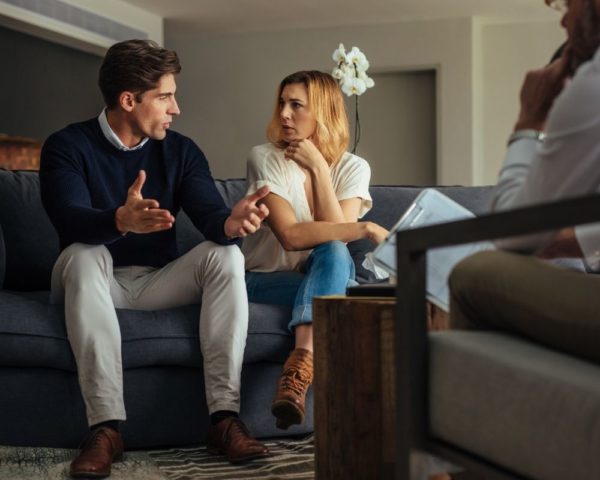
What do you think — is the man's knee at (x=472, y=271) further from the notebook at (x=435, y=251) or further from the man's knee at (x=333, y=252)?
the man's knee at (x=333, y=252)

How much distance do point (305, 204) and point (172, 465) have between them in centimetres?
103

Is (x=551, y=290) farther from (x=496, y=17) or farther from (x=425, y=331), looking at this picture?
(x=496, y=17)

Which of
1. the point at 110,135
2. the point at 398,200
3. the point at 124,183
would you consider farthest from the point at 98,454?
the point at 398,200

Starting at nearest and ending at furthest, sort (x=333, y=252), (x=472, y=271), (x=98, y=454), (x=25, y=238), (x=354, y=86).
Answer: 1. (x=472, y=271)
2. (x=98, y=454)
3. (x=333, y=252)
4. (x=25, y=238)
5. (x=354, y=86)

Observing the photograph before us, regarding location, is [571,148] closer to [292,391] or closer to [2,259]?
[292,391]

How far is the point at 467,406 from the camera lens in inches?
50.2

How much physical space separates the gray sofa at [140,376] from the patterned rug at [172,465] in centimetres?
6

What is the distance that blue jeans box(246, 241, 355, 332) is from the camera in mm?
2822

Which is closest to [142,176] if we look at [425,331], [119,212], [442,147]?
[119,212]

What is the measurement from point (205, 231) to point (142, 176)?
1.30 feet

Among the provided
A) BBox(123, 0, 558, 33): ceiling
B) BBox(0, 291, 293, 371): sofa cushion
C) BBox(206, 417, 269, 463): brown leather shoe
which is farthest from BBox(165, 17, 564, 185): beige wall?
BBox(206, 417, 269, 463): brown leather shoe

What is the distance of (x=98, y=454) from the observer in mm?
2402

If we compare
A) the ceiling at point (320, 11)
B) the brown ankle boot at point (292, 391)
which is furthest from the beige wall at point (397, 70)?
the brown ankle boot at point (292, 391)

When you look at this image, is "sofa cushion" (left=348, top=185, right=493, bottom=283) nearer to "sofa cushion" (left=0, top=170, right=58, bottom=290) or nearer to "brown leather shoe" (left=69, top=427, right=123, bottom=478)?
"sofa cushion" (left=0, top=170, right=58, bottom=290)
